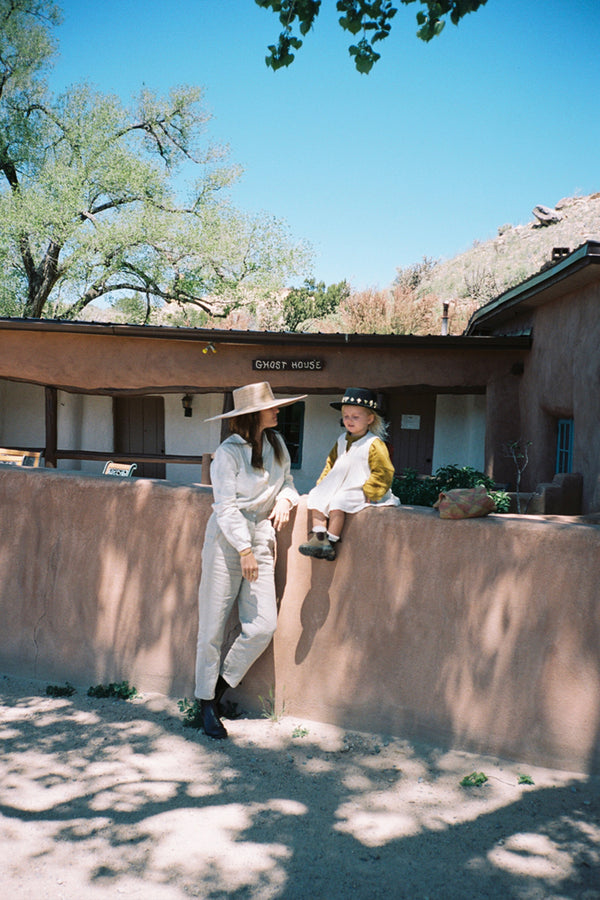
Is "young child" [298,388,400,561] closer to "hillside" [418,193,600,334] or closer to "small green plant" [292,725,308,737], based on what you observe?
"small green plant" [292,725,308,737]

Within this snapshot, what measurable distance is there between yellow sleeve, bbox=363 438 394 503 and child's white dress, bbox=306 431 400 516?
3 centimetres

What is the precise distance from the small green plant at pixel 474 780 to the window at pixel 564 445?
20.0 ft

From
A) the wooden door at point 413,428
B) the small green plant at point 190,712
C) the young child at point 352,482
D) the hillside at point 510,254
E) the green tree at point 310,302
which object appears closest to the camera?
the young child at point 352,482

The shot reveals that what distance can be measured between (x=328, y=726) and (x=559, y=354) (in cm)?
622

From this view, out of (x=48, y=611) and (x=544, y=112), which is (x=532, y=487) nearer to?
(x=48, y=611)

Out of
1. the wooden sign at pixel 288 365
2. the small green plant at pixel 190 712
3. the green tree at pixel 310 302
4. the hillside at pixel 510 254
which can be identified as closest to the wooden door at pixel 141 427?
the wooden sign at pixel 288 365

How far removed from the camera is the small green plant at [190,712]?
4145 mm

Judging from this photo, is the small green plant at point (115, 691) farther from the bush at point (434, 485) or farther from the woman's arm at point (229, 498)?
the bush at point (434, 485)

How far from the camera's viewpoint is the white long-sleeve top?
3.93m

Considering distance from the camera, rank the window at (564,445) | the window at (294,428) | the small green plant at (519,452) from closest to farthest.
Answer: the window at (564,445)
the small green plant at (519,452)
the window at (294,428)

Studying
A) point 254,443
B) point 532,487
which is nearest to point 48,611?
point 254,443

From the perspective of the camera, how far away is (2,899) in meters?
2.67

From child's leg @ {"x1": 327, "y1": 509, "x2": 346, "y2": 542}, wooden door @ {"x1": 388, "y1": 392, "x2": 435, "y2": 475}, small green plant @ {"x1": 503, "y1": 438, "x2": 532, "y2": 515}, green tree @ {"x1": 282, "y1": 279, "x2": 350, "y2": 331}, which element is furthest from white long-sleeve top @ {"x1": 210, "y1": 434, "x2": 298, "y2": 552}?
green tree @ {"x1": 282, "y1": 279, "x2": 350, "y2": 331}

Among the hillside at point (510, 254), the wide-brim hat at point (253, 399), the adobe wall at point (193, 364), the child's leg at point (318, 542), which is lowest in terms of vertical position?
the child's leg at point (318, 542)
